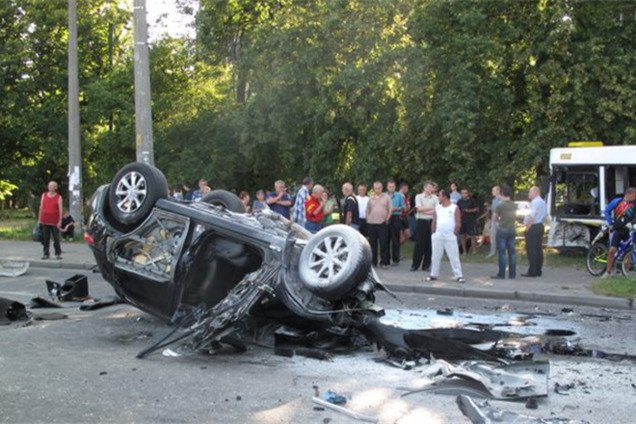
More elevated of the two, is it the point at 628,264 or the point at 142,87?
the point at 142,87

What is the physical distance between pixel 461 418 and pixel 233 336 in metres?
2.72

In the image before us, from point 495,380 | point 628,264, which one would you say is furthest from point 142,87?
point 495,380

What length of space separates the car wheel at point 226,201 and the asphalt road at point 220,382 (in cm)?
162

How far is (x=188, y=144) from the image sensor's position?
2673 centimetres

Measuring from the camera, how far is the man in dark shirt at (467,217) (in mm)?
17219

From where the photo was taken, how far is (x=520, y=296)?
11.5 meters

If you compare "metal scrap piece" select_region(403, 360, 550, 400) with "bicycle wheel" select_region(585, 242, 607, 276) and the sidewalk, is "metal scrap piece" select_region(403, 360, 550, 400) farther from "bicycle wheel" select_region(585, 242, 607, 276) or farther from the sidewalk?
"bicycle wheel" select_region(585, 242, 607, 276)

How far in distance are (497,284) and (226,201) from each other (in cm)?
536

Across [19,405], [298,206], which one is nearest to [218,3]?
[298,206]

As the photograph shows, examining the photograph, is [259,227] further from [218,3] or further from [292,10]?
[218,3]

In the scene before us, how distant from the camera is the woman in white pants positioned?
1260cm

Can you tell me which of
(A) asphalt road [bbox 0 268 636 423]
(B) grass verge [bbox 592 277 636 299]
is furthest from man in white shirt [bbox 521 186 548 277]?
(A) asphalt road [bbox 0 268 636 423]

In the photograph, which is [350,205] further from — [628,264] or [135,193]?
[135,193]

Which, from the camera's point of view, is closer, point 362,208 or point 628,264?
point 628,264
